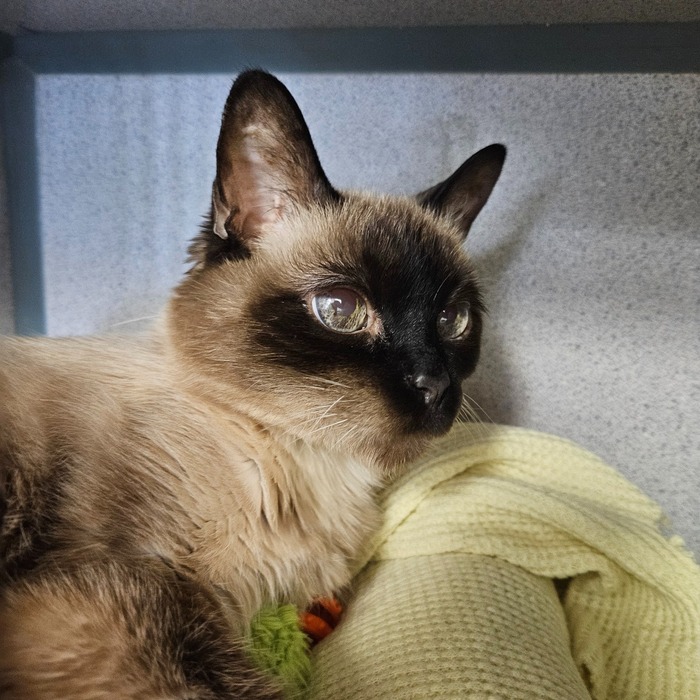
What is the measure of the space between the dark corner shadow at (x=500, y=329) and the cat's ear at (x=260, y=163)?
0.70 metres

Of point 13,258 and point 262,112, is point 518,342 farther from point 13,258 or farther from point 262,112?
point 13,258

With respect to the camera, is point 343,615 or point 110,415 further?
point 343,615

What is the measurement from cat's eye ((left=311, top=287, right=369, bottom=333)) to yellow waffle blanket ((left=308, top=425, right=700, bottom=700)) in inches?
22.9

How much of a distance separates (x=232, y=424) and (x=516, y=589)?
0.71m

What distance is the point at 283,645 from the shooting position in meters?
1.12

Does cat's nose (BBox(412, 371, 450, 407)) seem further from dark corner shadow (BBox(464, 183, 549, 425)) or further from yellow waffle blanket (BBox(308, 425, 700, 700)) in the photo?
dark corner shadow (BBox(464, 183, 549, 425))

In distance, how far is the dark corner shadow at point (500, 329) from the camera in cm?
169

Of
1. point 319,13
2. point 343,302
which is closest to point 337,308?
point 343,302

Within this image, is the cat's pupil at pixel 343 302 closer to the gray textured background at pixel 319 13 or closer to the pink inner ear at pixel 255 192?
the pink inner ear at pixel 255 192

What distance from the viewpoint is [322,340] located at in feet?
3.34

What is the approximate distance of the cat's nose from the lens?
3.32 ft

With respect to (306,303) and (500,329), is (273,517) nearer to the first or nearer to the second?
(306,303)

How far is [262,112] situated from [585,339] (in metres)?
1.13

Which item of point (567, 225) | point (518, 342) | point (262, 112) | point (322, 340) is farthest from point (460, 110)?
point (322, 340)
